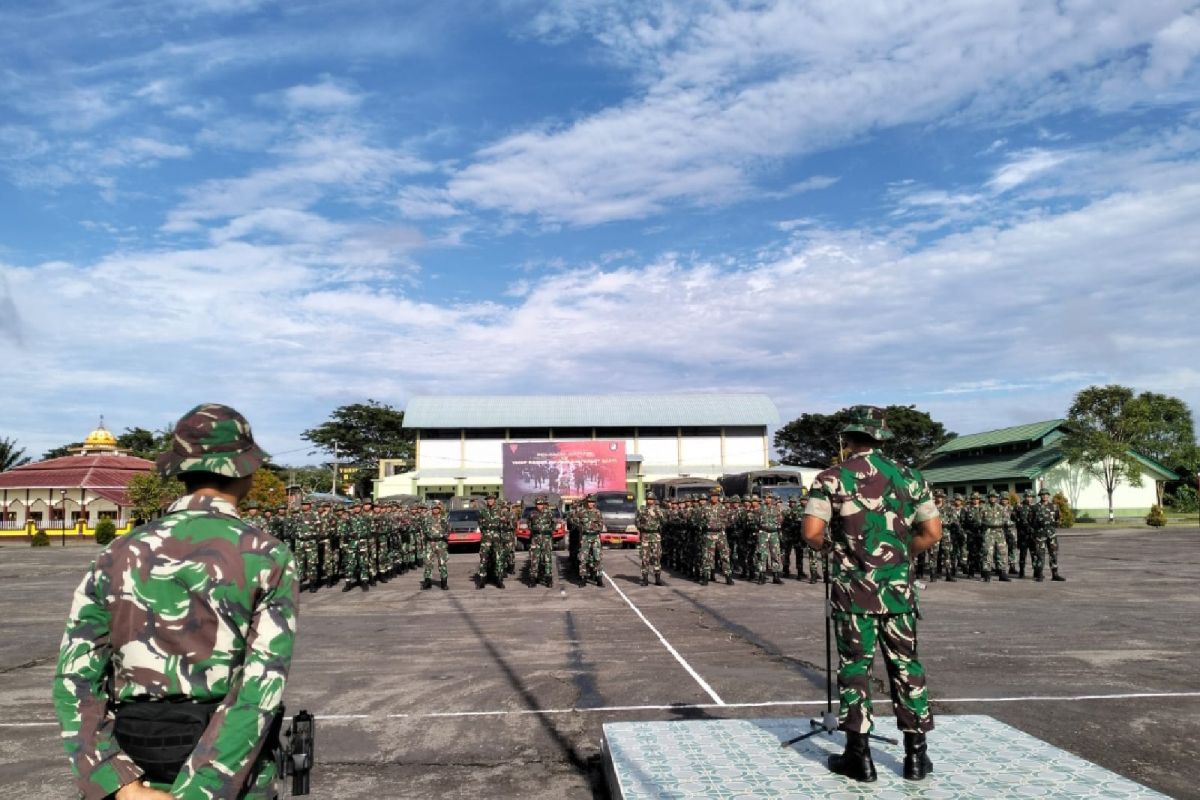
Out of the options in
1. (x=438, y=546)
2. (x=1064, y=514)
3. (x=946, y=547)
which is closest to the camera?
(x=438, y=546)

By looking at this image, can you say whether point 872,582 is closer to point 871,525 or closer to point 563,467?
point 871,525

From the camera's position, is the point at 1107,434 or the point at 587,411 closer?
the point at 1107,434

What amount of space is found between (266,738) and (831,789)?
2.95 m

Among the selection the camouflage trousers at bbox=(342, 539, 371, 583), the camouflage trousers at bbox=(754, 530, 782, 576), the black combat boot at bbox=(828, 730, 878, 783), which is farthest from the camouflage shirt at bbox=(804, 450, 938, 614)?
the camouflage trousers at bbox=(342, 539, 371, 583)

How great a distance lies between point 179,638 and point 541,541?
1438cm

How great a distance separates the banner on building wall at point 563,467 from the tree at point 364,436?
32.3 m

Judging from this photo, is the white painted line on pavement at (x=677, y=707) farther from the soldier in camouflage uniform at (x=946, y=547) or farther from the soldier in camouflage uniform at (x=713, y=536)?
the soldier in camouflage uniform at (x=946, y=547)

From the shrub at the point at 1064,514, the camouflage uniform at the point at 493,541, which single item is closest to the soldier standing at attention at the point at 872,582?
the camouflage uniform at the point at 493,541

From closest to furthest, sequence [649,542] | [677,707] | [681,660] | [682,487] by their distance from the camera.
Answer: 1. [677,707]
2. [681,660]
3. [649,542]
4. [682,487]

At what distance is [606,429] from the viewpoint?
5644 cm

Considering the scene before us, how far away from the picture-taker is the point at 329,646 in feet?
32.7

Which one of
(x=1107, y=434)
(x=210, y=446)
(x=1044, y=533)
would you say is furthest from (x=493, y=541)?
(x=1107, y=434)

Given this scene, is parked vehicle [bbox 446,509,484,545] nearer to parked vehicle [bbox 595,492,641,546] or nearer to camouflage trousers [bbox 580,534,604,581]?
parked vehicle [bbox 595,492,641,546]

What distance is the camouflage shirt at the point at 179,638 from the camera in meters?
2.17
